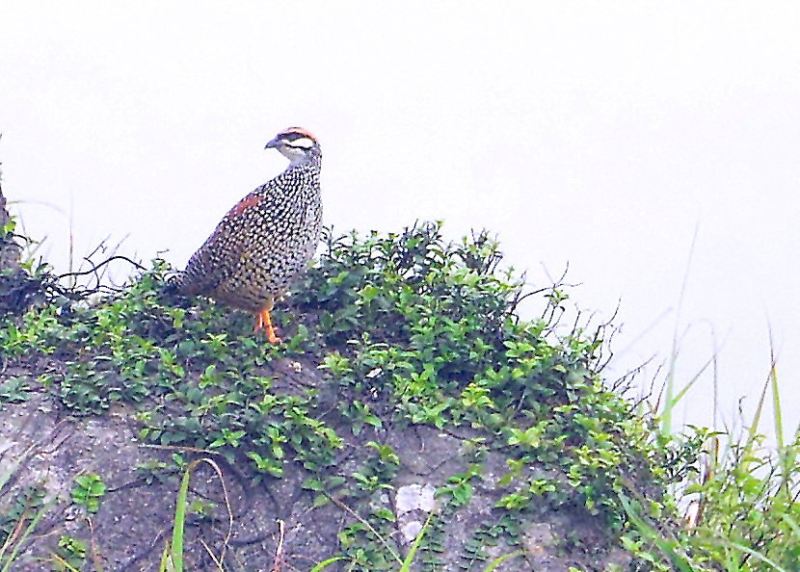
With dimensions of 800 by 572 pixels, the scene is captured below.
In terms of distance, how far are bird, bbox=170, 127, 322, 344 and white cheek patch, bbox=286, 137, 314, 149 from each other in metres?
0.03

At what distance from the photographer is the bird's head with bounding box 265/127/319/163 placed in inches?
236

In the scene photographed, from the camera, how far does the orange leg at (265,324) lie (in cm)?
557

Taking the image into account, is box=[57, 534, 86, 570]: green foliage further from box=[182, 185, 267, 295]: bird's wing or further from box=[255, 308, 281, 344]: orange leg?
box=[182, 185, 267, 295]: bird's wing

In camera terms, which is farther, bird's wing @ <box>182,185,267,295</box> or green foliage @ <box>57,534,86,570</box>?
bird's wing @ <box>182,185,267,295</box>

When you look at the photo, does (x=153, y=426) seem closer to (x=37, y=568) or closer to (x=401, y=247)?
(x=37, y=568)

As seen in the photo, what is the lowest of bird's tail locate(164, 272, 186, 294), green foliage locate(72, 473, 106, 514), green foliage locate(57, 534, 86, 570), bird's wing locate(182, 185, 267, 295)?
green foliage locate(57, 534, 86, 570)

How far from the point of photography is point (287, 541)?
14.8 ft

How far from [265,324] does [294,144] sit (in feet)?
2.93

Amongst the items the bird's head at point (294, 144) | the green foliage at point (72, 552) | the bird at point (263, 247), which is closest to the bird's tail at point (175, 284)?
the bird at point (263, 247)

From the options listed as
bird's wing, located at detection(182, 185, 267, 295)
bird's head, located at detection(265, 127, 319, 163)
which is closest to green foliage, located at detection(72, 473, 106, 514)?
bird's wing, located at detection(182, 185, 267, 295)

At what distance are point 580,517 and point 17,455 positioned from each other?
2.04m

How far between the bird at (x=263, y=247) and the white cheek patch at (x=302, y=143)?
1.3 inches

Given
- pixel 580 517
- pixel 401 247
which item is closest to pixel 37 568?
pixel 580 517

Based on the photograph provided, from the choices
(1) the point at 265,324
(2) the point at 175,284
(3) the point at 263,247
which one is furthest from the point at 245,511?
(2) the point at 175,284
